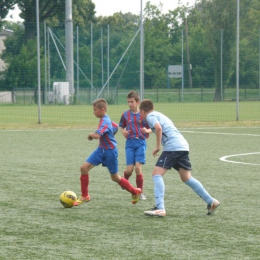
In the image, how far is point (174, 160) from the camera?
8.64 meters

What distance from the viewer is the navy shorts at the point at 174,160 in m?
8.62

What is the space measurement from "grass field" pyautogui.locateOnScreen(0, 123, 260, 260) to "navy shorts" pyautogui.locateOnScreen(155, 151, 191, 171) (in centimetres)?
58

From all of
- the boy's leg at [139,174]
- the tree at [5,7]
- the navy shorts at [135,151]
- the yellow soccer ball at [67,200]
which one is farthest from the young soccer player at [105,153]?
the tree at [5,7]

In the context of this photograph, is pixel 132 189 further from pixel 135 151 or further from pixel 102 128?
pixel 135 151

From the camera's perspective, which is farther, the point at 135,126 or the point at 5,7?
the point at 5,7

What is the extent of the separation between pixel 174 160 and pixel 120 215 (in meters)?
0.92

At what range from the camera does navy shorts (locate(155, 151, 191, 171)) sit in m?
8.62

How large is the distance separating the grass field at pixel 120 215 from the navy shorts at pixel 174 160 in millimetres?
585

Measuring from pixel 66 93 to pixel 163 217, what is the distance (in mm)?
26719

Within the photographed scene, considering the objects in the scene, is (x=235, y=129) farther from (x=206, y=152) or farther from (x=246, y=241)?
(x=246, y=241)

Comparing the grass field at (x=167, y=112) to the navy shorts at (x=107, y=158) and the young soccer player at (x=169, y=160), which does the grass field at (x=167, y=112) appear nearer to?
the navy shorts at (x=107, y=158)

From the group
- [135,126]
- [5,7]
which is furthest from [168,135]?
[5,7]

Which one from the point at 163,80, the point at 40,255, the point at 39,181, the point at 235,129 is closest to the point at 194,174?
the point at 39,181

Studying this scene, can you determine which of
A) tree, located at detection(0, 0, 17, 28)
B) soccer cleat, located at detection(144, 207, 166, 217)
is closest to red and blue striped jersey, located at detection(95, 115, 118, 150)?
soccer cleat, located at detection(144, 207, 166, 217)
